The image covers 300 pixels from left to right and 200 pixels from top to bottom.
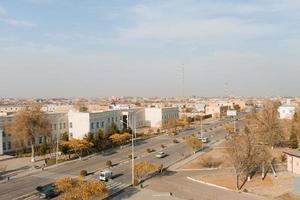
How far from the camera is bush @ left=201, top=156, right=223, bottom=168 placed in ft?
139

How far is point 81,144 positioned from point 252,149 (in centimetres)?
2232

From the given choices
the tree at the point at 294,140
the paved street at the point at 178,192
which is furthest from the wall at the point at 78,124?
the tree at the point at 294,140

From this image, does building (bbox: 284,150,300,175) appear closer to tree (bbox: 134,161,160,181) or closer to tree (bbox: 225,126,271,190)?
tree (bbox: 225,126,271,190)

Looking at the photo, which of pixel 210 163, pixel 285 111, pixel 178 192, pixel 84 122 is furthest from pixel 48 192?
pixel 285 111

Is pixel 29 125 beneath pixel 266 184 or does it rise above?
above

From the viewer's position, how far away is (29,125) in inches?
1884

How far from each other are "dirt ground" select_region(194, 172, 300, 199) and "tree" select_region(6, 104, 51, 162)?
22.4 m

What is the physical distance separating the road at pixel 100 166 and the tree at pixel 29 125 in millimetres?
6930

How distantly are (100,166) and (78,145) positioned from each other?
5.93 meters

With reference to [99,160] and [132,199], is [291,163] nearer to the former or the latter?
[132,199]

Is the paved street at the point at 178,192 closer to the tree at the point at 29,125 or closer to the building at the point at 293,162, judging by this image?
the building at the point at 293,162

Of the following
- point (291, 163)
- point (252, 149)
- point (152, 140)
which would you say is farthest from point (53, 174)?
point (152, 140)

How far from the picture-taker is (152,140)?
6675 centimetres

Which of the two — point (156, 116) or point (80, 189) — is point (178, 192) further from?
point (156, 116)
